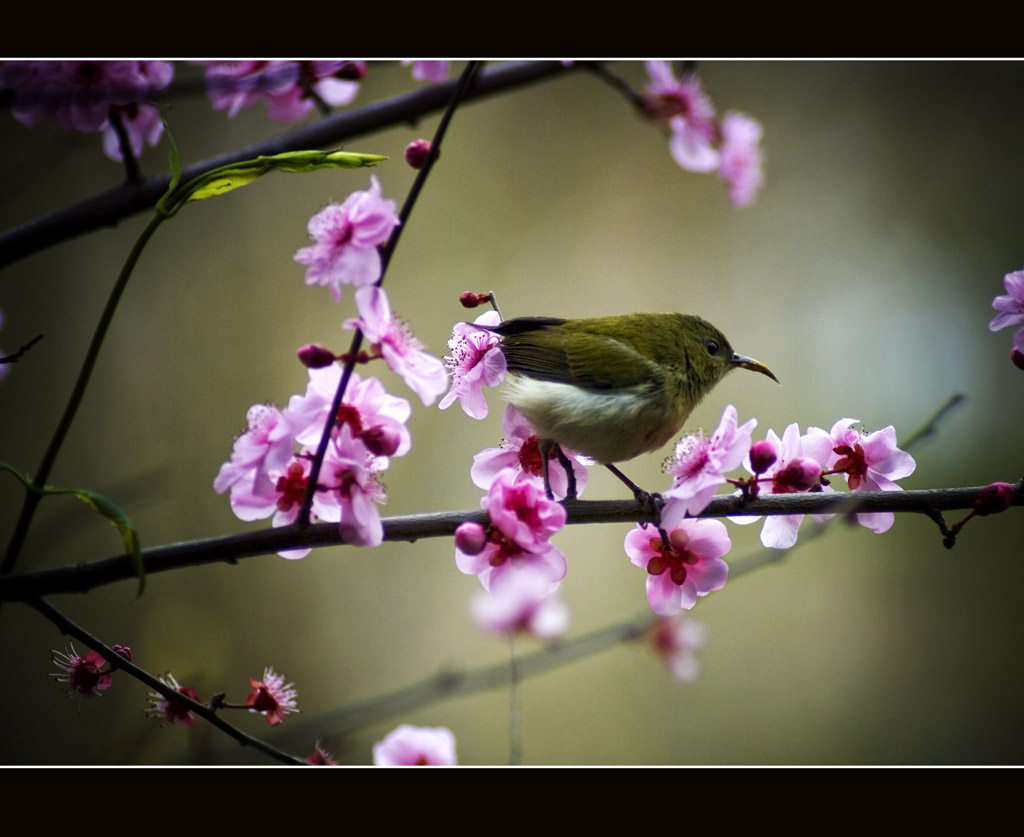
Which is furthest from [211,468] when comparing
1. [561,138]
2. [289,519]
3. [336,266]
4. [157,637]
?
[561,138]

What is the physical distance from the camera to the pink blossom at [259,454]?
0.68 m

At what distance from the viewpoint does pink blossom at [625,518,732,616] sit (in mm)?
822

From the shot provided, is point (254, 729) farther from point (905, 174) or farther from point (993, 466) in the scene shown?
point (905, 174)

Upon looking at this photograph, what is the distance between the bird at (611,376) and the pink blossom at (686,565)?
7cm

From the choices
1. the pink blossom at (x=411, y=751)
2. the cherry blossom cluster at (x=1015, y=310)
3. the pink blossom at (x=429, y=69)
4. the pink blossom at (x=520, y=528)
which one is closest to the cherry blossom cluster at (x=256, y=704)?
the pink blossom at (x=411, y=751)

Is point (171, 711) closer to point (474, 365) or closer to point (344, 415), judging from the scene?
point (344, 415)

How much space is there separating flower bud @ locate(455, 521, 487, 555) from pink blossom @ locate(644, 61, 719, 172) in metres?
0.68

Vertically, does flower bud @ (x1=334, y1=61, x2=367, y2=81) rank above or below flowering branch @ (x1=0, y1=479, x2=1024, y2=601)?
above

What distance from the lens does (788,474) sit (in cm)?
78

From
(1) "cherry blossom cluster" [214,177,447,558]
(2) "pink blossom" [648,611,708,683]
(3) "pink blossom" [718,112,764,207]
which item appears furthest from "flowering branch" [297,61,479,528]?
(2) "pink blossom" [648,611,708,683]

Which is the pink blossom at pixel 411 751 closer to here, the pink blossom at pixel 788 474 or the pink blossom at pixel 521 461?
the pink blossom at pixel 521 461

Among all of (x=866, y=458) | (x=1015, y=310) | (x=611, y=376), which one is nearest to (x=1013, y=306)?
(x=1015, y=310)

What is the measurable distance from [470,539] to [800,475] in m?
0.31

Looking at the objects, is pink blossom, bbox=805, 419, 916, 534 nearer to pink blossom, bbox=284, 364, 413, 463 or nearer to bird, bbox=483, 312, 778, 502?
bird, bbox=483, 312, 778, 502
